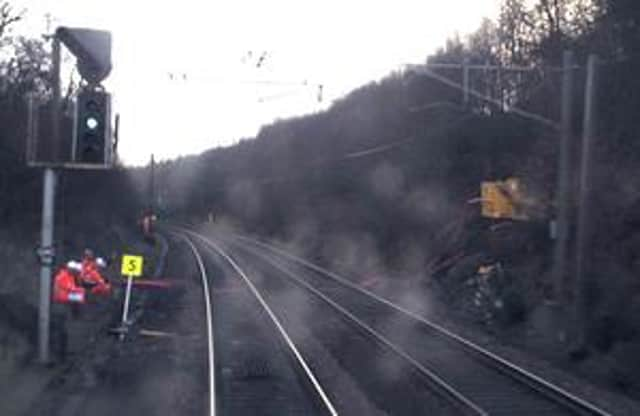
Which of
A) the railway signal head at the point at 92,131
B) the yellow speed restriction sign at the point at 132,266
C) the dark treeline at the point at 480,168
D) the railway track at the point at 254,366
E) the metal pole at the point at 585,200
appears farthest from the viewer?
the dark treeline at the point at 480,168

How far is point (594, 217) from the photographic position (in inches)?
1065

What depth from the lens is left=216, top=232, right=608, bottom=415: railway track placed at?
15.9 m

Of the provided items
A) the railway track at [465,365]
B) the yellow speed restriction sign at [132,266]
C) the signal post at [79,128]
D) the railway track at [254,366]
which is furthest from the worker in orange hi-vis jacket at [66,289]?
the railway track at [465,365]

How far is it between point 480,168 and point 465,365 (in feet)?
86.0

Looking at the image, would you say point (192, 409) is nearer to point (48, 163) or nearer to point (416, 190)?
point (48, 163)

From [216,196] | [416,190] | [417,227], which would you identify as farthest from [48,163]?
[216,196]

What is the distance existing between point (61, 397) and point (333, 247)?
40726 mm

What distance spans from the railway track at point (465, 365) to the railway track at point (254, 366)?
2.17 m

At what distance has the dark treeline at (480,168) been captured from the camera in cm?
2675

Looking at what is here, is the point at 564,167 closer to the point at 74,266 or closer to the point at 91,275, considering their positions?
the point at 74,266

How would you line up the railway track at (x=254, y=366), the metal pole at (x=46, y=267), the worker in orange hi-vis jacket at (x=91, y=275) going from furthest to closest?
the worker in orange hi-vis jacket at (x=91, y=275) < the metal pole at (x=46, y=267) < the railway track at (x=254, y=366)

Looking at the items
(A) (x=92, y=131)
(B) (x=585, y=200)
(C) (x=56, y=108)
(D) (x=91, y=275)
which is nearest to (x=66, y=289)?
(D) (x=91, y=275)

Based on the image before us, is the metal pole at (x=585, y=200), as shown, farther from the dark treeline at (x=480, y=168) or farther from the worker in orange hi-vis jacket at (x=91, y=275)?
the worker in orange hi-vis jacket at (x=91, y=275)

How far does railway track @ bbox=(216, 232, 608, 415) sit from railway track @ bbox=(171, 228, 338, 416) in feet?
7.12
